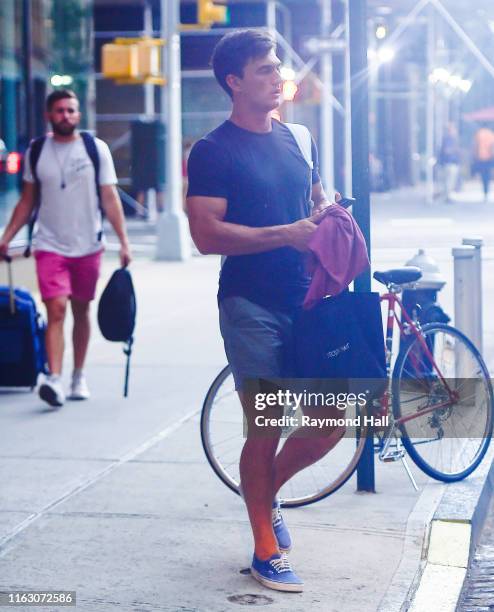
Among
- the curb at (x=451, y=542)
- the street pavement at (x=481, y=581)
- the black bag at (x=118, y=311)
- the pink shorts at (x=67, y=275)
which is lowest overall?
the street pavement at (x=481, y=581)

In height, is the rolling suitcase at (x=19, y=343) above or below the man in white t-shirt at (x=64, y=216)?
below

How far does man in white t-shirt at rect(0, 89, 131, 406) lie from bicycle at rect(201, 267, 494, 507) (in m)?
2.38

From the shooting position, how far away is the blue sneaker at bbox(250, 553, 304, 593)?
464 cm

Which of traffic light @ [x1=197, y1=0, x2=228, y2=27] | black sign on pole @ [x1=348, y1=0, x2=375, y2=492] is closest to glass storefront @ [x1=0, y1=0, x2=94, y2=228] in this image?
traffic light @ [x1=197, y1=0, x2=228, y2=27]

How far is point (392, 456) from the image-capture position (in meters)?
5.79

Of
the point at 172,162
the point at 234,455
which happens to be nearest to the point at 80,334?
the point at 234,455

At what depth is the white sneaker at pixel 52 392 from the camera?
791 cm

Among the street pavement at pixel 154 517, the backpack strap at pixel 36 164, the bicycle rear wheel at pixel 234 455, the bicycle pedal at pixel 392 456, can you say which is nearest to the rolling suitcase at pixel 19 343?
the street pavement at pixel 154 517

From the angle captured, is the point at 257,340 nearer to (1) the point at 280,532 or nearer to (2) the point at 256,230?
(2) the point at 256,230

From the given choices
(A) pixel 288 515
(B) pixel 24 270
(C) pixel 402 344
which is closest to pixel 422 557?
(A) pixel 288 515

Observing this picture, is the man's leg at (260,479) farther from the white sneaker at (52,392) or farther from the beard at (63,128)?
the beard at (63,128)

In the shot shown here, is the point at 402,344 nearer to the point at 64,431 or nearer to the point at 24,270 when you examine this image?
the point at 64,431

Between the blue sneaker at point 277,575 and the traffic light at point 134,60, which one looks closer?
the blue sneaker at point 277,575

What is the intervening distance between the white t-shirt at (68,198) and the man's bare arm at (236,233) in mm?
3454
